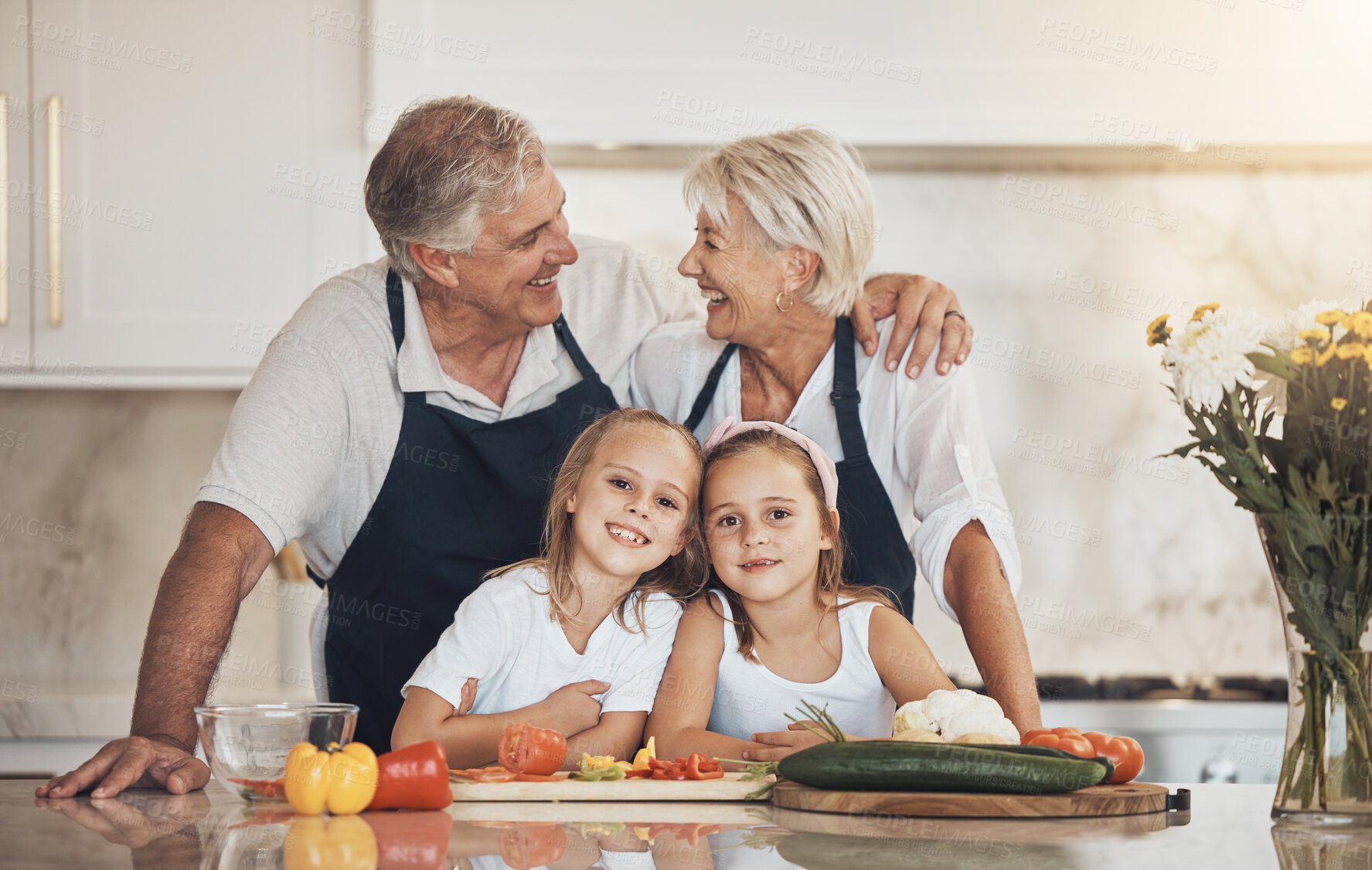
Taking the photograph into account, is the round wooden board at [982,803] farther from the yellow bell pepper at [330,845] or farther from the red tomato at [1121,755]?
the yellow bell pepper at [330,845]

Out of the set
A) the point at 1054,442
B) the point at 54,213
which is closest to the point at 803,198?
the point at 1054,442

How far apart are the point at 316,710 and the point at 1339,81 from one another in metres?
2.27

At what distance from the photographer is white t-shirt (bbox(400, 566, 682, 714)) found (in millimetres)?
1537

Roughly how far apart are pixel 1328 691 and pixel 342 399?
4.26 ft

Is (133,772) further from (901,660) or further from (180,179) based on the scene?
(180,179)

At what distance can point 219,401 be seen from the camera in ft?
9.54

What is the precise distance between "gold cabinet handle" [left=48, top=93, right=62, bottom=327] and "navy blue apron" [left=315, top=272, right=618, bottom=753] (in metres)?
1.01

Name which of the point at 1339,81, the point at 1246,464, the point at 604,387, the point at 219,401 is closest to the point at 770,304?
the point at 604,387

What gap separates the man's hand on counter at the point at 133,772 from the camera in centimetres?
121

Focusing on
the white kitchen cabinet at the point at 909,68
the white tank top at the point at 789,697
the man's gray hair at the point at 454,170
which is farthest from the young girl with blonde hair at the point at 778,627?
the white kitchen cabinet at the point at 909,68

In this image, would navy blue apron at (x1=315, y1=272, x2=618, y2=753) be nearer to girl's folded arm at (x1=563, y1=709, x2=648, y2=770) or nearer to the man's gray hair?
the man's gray hair

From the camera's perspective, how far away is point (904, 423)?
179 centimetres

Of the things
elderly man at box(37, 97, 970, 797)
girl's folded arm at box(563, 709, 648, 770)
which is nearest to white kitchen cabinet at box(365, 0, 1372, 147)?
elderly man at box(37, 97, 970, 797)

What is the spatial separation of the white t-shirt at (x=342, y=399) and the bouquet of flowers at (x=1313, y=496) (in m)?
1.08
